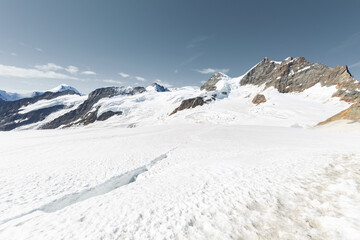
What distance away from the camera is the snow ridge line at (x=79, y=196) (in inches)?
203

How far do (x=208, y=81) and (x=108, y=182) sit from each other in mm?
199757

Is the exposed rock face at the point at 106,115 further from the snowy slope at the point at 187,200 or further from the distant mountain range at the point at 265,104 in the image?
the snowy slope at the point at 187,200

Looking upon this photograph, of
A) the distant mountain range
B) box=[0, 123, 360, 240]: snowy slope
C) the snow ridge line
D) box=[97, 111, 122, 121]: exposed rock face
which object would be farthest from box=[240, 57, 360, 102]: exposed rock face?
box=[97, 111, 122, 121]: exposed rock face

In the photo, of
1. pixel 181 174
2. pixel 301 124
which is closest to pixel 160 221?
pixel 181 174

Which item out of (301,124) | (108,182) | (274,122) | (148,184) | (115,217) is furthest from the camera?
(274,122)

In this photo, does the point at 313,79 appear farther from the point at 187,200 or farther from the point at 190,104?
the point at 187,200

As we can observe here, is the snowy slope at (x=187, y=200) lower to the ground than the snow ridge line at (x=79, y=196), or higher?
higher

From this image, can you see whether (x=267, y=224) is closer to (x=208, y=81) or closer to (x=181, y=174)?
(x=181, y=174)

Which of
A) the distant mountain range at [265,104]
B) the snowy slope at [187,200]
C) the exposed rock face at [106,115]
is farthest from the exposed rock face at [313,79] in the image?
the exposed rock face at [106,115]

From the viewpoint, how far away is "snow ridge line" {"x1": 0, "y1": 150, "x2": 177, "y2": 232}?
514 centimetres

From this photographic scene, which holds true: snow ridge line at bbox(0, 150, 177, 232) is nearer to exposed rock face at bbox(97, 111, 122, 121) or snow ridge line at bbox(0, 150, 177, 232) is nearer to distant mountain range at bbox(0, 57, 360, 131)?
distant mountain range at bbox(0, 57, 360, 131)

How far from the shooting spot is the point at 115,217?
15.8 feet

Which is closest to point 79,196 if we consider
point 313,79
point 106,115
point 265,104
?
point 265,104

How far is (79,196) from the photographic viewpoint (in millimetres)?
7211
